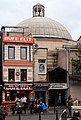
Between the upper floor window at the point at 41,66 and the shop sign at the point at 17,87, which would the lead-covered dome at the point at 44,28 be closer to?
the upper floor window at the point at 41,66

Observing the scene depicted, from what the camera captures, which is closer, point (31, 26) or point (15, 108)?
point (15, 108)

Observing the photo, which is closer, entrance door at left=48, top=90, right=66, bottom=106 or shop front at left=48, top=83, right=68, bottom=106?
shop front at left=48, top=83, right=68, bottom=106

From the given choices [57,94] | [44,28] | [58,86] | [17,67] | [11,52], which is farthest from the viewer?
[44,28]

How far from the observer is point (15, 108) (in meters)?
33.6

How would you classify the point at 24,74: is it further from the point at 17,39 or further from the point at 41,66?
the point at 17,39

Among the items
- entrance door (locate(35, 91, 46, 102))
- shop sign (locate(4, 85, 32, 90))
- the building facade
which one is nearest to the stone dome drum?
the building facade

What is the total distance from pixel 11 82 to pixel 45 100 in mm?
4431

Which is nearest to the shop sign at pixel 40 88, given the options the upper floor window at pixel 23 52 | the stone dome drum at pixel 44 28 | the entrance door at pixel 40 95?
the entrance door at pixel 40 95

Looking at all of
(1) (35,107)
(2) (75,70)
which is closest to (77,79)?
(2) (75,70)

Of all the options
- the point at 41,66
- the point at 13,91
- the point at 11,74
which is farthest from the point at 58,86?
the point at 11,74

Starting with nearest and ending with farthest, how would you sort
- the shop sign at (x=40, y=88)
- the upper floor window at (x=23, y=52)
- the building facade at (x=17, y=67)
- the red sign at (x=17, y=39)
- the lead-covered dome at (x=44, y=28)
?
the building facade at (x=17, y=67)
the red sign at (x=17, y=39)
the shop sign at (x=40, y=88)
the upper floor window at (x=23, y=52)
the lead-covered dome at (x=44, y=28)

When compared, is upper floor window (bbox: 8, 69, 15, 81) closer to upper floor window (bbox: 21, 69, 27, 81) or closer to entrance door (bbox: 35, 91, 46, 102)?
upper floor window (bbox: 21, 69, 27, 81)

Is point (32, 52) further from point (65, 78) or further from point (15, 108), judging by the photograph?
point (15, 108)

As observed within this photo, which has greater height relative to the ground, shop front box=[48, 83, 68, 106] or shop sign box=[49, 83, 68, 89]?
shop sign box=[49, 83, 68, 89]
